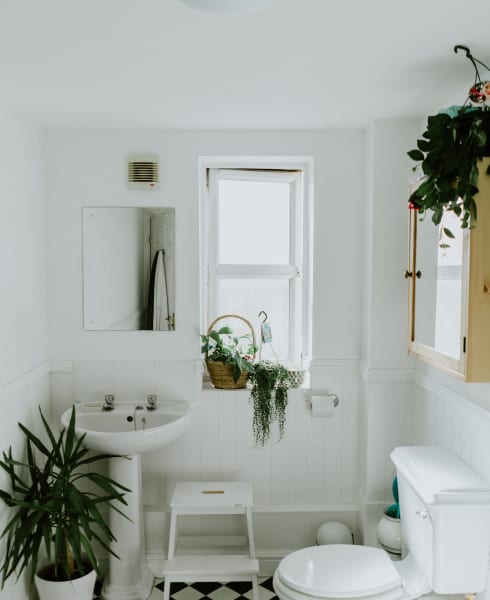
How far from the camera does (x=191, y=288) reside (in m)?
Result: 3.11

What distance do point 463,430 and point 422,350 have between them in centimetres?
37

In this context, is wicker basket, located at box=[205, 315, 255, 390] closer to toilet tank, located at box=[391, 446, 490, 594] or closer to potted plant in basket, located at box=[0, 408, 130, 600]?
potted plant in basket, located at box=[0, 408, 130, 600]

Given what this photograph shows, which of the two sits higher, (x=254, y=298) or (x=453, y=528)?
(x=254, y=298)

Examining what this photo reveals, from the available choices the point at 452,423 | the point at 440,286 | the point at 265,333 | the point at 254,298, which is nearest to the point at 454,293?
the point at 440,286

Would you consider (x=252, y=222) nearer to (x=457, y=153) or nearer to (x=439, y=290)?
(x=439, y=290)

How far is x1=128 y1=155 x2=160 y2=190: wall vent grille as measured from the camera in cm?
301

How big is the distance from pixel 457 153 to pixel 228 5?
2.73ft

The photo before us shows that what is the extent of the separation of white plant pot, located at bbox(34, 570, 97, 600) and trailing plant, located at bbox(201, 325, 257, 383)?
115 cm

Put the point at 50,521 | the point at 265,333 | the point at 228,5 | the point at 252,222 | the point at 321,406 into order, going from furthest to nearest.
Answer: the point at 252,222
the point at 265,333
the point at 321,406
the point at 50,521
the point at 228,5

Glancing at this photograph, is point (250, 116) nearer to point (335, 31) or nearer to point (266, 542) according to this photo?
point (335, 31)

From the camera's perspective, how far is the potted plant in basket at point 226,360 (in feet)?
10.2

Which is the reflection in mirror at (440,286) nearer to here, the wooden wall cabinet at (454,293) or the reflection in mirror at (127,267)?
the wooden wall cabinet at (454,293)

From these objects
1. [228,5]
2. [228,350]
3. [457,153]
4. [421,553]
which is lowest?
[421,553]

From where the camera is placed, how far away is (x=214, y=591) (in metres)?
2.93
